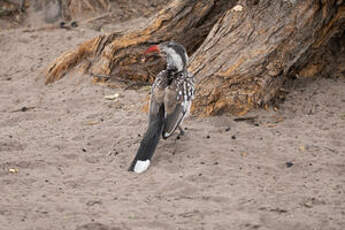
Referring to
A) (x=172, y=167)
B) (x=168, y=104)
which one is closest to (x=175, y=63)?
(x=168, y=104)

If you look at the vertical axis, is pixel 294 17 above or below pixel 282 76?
above

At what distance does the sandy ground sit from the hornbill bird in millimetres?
171

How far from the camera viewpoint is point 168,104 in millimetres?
5543

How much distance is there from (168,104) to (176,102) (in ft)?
0.29

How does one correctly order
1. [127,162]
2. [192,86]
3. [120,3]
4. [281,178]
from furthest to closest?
[120,3], [192,86], [127,162], [281,178]

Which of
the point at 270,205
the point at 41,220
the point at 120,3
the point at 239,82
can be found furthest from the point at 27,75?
the point at 270,205

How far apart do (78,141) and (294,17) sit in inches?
119

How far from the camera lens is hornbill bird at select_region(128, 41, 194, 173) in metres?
5.22

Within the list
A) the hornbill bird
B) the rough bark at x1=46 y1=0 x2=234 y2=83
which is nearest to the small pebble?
the hornbill bird

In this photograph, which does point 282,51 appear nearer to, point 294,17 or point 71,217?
point 294,17

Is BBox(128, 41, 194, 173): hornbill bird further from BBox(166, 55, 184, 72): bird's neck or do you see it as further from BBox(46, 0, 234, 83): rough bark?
BBox(46, 0, 234, 83): rough bark

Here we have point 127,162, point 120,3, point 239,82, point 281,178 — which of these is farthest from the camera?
point 120,3

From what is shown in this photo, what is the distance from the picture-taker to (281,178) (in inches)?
193

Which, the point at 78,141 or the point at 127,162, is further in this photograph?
the point at 78,141
